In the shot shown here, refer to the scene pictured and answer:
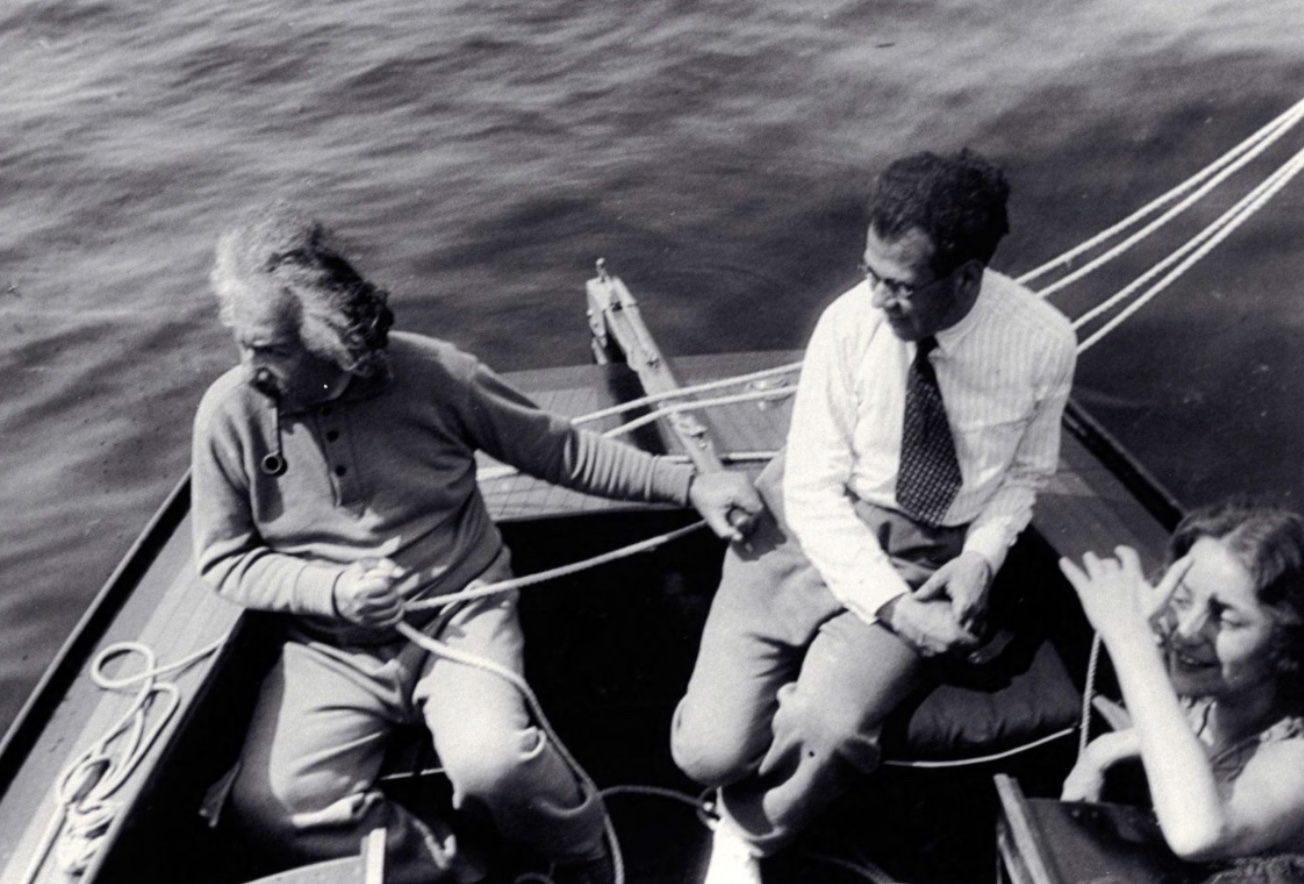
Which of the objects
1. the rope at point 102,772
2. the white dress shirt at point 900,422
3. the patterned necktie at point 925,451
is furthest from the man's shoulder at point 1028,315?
the rope at point 102,772

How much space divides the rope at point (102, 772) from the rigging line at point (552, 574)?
0.40 meters

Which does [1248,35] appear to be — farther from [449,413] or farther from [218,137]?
[449,413]

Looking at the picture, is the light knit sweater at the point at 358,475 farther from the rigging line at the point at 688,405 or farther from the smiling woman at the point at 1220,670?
the smiling woman at the point at 1220,670

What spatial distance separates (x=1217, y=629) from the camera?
1729 millimetres

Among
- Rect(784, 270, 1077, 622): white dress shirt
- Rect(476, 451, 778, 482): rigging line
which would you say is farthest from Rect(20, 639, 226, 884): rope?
Rect(784, 270, 1077, 622): white dress shirt

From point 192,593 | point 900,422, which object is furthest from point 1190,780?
point 192,593

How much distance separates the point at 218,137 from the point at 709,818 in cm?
607

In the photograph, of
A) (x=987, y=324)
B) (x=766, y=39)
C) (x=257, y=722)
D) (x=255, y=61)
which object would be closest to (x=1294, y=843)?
(x=987, y=324)

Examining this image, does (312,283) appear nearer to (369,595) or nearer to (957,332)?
(369,595)

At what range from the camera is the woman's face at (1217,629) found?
171cm

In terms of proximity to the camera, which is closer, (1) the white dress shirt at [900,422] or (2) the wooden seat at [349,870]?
(2) the wooden seat at [349,870]

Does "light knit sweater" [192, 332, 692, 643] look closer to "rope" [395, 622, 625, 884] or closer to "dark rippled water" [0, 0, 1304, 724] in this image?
"rope" [395, 622, 625, 884]

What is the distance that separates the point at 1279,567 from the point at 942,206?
2.32 ft

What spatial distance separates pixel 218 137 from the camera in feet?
24.6
